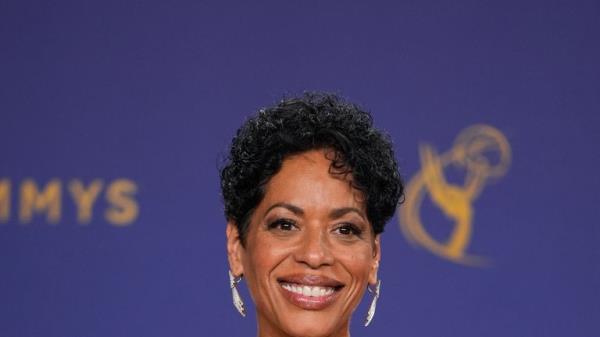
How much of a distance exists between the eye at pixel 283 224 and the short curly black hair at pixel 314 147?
60 mm

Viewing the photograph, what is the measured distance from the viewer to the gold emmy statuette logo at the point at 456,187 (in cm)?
332

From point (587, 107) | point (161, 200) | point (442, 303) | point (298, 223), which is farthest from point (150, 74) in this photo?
point (298, 223)

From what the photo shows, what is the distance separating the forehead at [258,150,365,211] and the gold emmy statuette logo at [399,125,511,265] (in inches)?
53.2

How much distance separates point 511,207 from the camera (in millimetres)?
3383

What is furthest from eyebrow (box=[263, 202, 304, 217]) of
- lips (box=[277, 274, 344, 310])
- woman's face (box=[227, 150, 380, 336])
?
lips (box=[277, 274, 344, 310])

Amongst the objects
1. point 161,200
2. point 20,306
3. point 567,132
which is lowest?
point 20,306

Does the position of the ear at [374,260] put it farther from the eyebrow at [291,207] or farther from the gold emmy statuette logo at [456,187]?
the gold emmy statuette logo at [456,187]

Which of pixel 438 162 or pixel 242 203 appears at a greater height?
pixel 438 162

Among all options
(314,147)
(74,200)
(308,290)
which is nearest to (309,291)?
(308,290)

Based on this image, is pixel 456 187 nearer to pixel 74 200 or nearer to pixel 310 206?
pixel 74 200

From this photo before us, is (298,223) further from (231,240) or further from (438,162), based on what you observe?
(438,162)

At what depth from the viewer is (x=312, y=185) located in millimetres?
1959

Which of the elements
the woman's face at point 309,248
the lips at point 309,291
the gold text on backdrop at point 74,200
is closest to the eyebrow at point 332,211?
the woman's face at point 309,248

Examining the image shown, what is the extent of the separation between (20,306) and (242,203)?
57.1 inches
